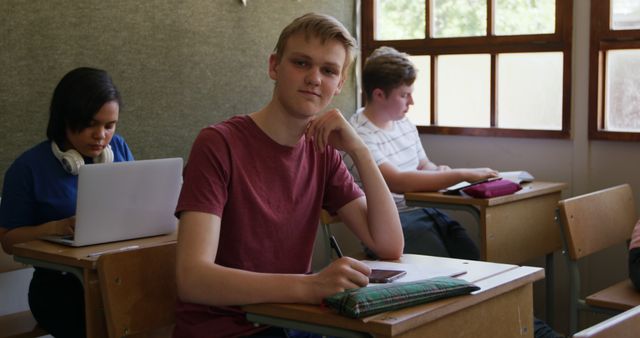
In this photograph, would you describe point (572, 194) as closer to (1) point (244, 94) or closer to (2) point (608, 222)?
(2) point (608, 222)

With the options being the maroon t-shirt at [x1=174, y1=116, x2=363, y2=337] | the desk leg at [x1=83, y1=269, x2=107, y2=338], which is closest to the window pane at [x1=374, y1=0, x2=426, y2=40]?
the maroon t-shirt at [x1=174, y1=116, x2=363, y2=337]

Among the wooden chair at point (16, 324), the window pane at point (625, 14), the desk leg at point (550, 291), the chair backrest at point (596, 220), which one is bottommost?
the desk leg at point (550, 291)

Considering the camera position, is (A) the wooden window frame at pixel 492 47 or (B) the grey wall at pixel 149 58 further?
(A) the wooden window frame at pixel 492 47

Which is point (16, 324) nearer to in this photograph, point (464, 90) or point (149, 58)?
point (149, 58)

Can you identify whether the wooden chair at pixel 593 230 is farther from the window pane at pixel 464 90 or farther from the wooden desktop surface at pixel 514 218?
the window pane at pixel 464 90

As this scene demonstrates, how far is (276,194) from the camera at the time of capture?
1930 millimetres

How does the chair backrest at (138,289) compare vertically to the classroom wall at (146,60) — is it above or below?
below

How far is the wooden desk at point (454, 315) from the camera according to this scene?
1492 mm

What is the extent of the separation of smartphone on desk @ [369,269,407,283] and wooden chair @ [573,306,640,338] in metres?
0.54

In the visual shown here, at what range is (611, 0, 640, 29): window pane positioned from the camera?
11.3 ft

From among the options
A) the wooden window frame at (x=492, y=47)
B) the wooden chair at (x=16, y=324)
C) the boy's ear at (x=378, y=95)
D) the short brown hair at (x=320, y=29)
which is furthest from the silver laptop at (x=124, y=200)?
the wooden window frame at (x=492, y=47)

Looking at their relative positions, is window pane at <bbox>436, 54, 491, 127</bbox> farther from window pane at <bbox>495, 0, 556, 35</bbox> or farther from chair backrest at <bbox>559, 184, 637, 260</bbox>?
chair backrest at <bbox>559, 184, 637, 260</bbox>

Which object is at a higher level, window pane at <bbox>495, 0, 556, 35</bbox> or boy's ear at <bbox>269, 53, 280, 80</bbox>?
window pane at <bbox>495, 0, 556, 35</bbox>

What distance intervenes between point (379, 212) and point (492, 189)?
121cm
